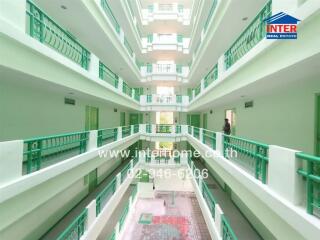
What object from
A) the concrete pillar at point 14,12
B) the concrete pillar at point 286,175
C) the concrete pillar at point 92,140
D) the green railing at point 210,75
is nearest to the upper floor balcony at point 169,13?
the green railing at point 210,75

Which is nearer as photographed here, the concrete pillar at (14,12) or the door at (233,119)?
the concrete pillar at (14,12)

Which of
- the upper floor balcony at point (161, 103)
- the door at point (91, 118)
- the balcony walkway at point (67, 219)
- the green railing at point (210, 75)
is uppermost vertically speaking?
the green railing at point (210, 75)

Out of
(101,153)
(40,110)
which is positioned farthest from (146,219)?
(40,110)

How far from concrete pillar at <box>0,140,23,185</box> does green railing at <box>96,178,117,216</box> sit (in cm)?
560

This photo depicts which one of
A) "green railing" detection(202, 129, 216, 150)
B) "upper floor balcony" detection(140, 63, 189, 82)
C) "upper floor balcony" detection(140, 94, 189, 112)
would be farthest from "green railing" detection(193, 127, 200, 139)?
"upper floor balcony" detection(140, 63, 189, 82)

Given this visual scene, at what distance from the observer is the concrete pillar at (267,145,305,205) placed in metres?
2.97

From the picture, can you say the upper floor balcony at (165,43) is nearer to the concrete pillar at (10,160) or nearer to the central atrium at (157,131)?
the central atrium at (157,131)

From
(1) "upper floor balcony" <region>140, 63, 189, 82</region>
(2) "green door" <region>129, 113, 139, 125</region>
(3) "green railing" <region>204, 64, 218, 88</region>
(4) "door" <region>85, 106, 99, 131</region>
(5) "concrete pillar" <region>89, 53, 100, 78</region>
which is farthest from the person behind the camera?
(2) "green door" <region>129, 113, 139, 125</region>

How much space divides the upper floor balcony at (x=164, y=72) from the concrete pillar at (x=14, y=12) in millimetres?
17406

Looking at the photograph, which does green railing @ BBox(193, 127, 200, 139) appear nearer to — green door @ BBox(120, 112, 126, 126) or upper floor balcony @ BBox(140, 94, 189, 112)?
upper floor balcony @ BBox(140, 94, 189, 112)

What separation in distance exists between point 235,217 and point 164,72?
648 inches

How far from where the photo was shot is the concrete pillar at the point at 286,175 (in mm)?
2971

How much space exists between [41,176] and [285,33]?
6.63 m

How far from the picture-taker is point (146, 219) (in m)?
13.6
